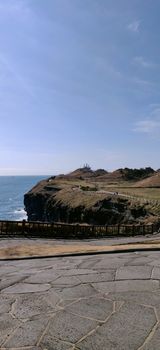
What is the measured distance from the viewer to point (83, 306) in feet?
16.0

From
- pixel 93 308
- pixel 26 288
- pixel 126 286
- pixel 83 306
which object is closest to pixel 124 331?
pixel 93 308

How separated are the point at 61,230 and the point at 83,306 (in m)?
18.8

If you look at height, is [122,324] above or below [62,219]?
above

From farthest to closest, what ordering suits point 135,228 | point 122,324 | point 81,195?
1. point 81,195
2. point 135,228
3. point 122,324

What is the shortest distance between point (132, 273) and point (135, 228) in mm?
22677

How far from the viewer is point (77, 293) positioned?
17.7 feet

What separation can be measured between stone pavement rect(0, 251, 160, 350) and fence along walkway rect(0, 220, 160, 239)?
43.3ft

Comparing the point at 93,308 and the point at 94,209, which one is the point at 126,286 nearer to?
the point at 93,308

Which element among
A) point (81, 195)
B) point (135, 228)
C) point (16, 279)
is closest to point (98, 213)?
point (81, 195)

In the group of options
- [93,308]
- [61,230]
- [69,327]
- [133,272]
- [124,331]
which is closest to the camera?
[124,331]

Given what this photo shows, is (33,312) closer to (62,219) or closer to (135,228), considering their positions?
(135,228)

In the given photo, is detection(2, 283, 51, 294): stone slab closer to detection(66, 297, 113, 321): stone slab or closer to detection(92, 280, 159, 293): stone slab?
detection(92, 280, 159, 293): stone slab

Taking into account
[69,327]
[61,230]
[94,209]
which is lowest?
[94,209]

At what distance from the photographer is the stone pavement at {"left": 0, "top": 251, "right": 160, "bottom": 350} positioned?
3.97m
